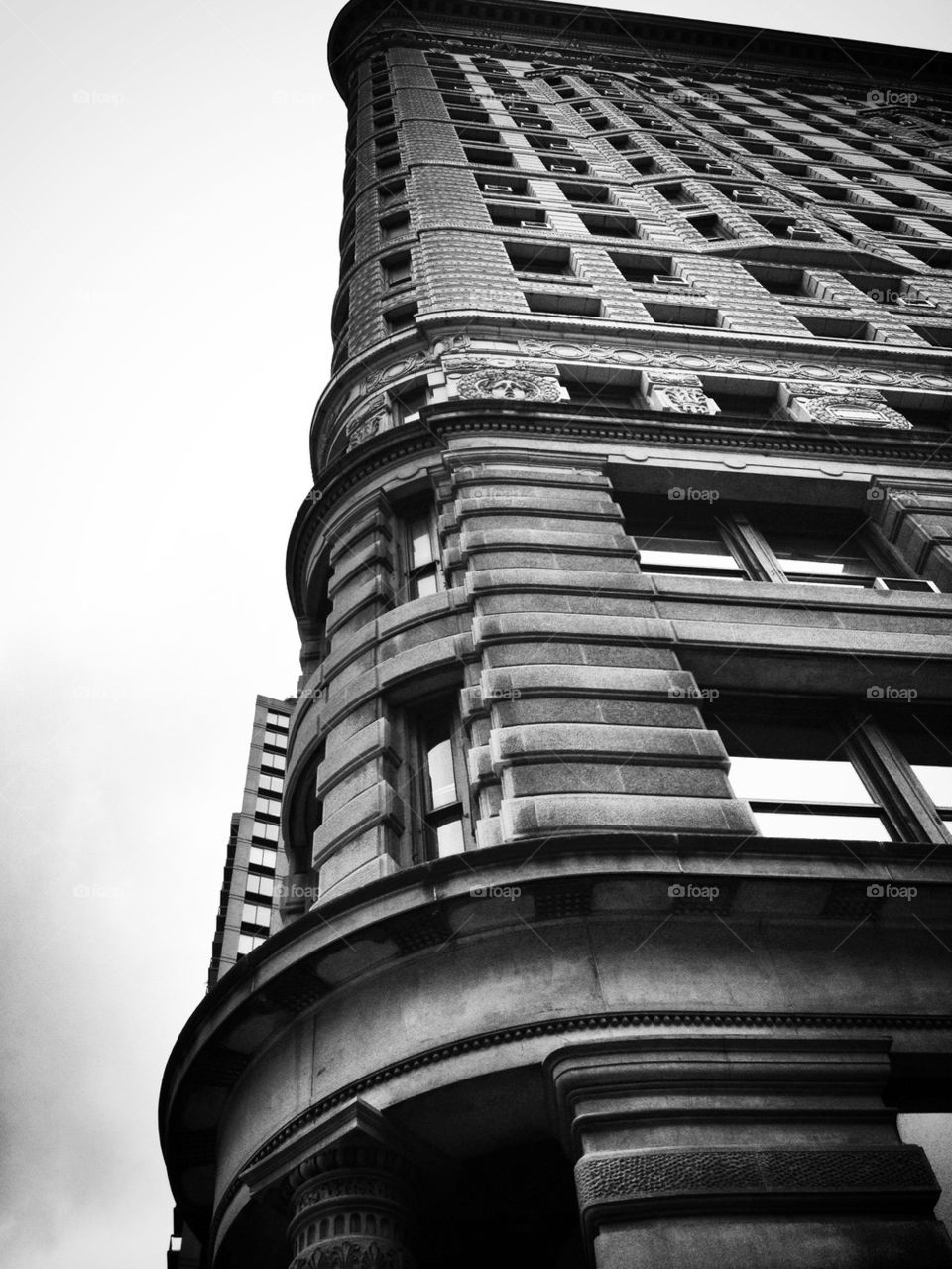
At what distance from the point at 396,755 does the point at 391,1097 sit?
16.1ft

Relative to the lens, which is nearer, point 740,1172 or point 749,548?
point 740,1172

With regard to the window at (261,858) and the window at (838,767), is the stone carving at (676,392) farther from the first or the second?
the window at (261,858)

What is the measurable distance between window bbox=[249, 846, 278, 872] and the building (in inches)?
1930

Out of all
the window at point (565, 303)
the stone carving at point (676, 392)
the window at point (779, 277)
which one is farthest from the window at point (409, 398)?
the window at point (779, 277)

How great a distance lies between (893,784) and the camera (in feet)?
43.9

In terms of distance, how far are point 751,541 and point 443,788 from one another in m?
7.53

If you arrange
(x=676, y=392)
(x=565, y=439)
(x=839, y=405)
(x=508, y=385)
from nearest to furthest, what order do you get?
(x=565, y=439)
(x=508, y=385)
(x=676, y=392)
(x=839, y=405)

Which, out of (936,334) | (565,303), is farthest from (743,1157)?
(936,334)

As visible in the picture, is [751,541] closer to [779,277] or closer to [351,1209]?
[351,1209]

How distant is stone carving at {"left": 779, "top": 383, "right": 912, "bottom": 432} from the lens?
21172 mm

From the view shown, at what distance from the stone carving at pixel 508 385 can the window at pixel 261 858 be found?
53.9 m

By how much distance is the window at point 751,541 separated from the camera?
17062mm

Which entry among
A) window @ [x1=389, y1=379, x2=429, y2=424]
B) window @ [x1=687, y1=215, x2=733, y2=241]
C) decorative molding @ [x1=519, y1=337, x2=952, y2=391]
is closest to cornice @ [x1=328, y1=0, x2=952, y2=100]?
window @ [x1=687, y1=215, x2=733, y2=241]

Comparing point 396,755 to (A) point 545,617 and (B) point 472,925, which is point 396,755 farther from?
(B) point 472,925
